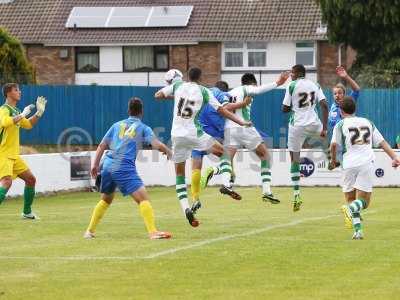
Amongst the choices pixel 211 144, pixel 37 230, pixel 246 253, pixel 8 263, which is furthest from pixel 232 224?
pixel 8 263

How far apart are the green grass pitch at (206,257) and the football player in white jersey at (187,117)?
36.6 inches

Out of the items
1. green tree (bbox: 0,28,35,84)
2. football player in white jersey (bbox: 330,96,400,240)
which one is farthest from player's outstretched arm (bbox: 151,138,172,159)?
green tree (bbox: 0,28,35,84)

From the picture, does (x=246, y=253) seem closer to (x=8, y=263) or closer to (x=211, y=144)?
(x=8, y=263)

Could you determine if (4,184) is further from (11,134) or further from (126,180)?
(126,180)

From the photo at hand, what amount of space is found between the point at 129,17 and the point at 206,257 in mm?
47304

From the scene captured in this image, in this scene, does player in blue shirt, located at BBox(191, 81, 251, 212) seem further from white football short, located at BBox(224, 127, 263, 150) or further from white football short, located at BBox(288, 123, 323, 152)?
white football short, located at BBox(288, 123, 323, 152)

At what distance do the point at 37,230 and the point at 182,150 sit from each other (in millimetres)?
2390

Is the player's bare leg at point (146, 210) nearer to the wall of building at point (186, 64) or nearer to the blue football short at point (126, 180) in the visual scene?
the blue football short at point (126, 180)

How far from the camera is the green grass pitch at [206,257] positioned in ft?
40.7

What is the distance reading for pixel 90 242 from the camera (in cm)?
1673

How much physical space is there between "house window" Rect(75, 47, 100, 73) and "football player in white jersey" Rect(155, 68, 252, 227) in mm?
43014

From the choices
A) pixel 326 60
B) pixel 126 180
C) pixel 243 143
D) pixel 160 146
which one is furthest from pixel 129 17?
pixel 160 146

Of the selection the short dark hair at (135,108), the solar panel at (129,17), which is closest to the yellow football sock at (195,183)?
the short dark hair at (135,108)

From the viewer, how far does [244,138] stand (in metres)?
21.9
